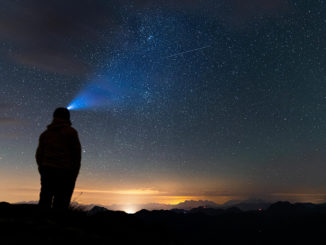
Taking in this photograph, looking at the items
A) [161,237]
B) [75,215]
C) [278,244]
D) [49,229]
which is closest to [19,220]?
[49,229]

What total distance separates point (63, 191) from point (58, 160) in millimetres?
543

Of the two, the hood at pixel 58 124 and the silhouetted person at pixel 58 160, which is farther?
the hood at pixel 58 124

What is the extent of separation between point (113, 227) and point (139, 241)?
0.49m

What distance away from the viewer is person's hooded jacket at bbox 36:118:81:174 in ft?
14.7

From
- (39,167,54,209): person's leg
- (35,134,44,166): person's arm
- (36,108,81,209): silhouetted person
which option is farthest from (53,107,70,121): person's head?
(39,167,54,209): person's leg

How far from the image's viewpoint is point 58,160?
4477mm

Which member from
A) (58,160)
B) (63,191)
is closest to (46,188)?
(63,191)

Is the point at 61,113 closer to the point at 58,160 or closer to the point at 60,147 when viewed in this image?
the point at 60,147

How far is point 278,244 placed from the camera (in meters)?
172

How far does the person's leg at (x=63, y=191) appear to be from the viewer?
4.48m

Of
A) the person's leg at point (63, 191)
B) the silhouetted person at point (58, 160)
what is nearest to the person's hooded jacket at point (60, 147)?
the silhouetted person at point (58, 160)

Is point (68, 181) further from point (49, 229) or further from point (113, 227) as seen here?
point (49, 229)

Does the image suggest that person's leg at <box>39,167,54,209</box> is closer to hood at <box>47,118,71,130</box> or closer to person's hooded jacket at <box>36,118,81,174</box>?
person's hooded jacket at <box>36,118,81,174</box>

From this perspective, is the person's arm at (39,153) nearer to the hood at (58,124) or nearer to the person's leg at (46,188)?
the person's leg at (46,188)
